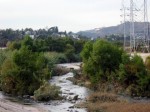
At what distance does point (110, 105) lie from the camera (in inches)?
1735

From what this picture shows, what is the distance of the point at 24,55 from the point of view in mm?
60000

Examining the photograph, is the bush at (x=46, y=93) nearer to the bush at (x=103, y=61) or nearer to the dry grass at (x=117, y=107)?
the dry grass at (x=117, y=107)

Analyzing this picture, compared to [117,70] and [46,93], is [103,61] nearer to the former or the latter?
[117,70]

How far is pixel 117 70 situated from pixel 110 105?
19.5m

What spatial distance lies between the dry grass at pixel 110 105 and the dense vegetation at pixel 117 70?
8515mm

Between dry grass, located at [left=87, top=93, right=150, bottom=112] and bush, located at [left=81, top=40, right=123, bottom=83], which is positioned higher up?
bush, located at [left=81, top=40, right=123, bottom=83]

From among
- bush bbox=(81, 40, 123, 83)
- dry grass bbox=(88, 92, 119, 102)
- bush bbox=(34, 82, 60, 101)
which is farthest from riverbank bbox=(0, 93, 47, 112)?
bush bbox=(81, 40, 123, 83)

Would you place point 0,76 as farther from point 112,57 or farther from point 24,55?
point 112,57

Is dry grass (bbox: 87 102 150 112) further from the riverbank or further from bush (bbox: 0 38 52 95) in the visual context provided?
bush (bbox: 0 38 52 95)

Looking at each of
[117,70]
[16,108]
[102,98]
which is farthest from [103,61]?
[16,108]

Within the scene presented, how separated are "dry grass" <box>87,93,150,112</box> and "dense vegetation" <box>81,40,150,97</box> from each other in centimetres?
852

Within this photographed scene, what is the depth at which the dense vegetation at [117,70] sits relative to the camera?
187ft

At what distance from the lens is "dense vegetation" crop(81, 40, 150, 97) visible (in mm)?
56938

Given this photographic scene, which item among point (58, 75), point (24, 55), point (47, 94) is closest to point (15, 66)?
point (24, 55)
